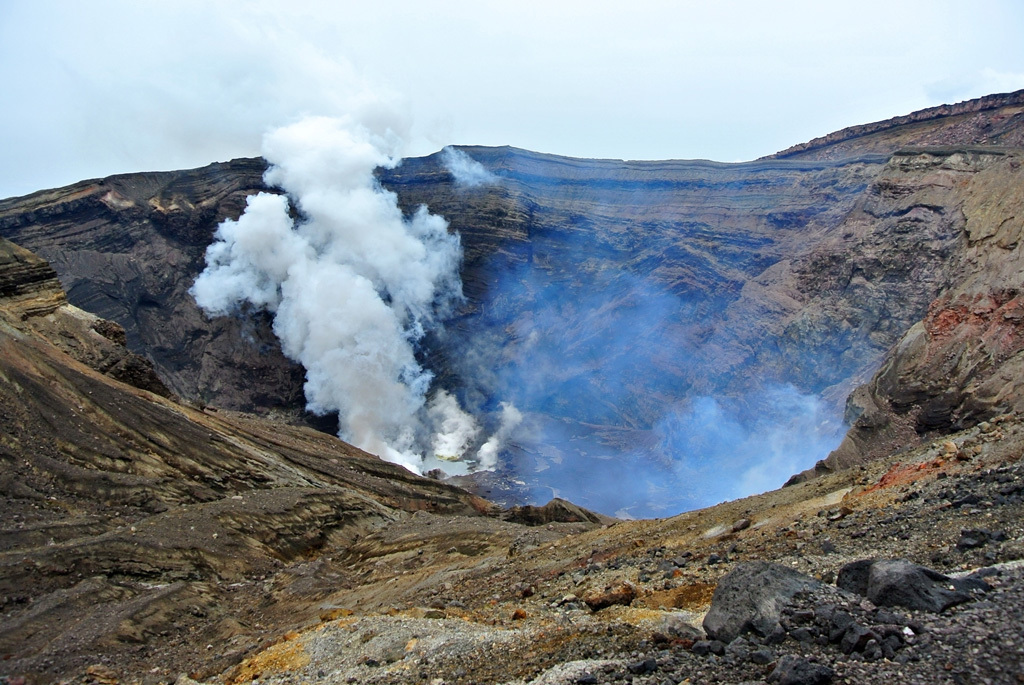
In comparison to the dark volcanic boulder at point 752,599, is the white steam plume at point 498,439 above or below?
above

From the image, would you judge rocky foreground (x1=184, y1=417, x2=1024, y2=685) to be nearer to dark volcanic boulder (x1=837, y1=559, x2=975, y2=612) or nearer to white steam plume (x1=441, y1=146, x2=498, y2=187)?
dark volcanic boulder (x1=837, y1=559, x2=975, y2=612)

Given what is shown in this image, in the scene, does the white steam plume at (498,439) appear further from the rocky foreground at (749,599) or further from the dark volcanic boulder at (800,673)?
the dark volcanic boulder at (800,673)

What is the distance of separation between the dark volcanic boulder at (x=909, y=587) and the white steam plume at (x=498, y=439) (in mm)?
36384

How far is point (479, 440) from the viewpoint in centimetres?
4766

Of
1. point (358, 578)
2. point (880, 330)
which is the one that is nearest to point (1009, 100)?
point (880, 330)

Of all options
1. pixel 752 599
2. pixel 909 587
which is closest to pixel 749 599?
pixel 752 599

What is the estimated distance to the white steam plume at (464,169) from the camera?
54.2m

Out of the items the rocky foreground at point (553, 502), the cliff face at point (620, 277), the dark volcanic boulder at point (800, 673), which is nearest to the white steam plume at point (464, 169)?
the cliff face at point (620, 277)

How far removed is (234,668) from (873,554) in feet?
29.8

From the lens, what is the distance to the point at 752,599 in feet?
25.7

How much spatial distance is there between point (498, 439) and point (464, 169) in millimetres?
19349

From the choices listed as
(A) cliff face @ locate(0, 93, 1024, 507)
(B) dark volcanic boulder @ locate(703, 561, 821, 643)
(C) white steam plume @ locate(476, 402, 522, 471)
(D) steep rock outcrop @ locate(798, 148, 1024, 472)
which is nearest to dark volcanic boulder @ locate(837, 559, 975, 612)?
(B) dark volcanic boulder @ locate(703, 561, 821, 643)

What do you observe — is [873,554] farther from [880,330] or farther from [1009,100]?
[1009,100]

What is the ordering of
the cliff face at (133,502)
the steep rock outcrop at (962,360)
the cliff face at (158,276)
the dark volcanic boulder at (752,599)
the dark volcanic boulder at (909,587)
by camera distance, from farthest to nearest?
the cliff face at (158,276) → the steep rock outcrop at (962,360) → the cliff face at (133,502) → the dark volcanic boulder at (752,599) → the dark volcanic boulder at (909,587)
